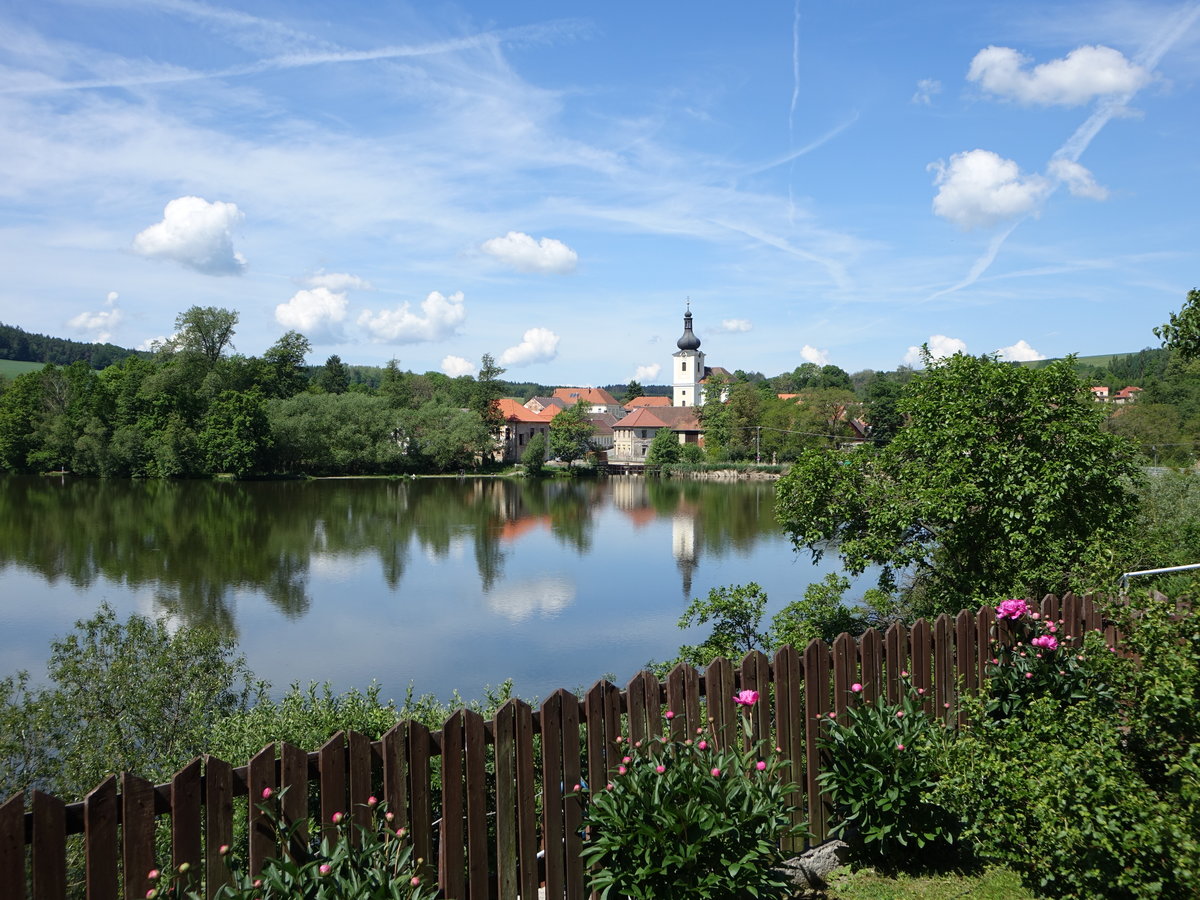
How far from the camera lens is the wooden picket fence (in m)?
2.92

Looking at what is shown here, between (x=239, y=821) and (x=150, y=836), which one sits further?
(x=239, y=821)

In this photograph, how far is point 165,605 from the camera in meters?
21.0

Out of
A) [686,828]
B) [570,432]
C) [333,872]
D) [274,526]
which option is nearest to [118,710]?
[333,872]

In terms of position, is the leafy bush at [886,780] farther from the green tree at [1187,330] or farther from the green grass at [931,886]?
the green tree at [1187,330]

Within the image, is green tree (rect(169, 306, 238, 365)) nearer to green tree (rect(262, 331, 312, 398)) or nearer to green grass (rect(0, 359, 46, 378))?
green tree (rect(262, 331, 312, 398))

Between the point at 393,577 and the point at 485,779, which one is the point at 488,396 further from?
the point at 485,779

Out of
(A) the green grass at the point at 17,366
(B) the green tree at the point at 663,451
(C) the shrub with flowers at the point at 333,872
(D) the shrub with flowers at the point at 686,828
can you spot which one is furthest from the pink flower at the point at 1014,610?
(A) the green grass at the point at 17,366

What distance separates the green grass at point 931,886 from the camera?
14.3ft

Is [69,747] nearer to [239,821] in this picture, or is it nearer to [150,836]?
[239,821]

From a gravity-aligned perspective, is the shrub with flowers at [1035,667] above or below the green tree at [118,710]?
above

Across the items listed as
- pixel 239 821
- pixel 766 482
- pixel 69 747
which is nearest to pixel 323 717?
pixel 239 821

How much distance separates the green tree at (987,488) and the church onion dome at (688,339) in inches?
4043

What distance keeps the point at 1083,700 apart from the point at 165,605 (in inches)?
818

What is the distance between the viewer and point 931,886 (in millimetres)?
4492
